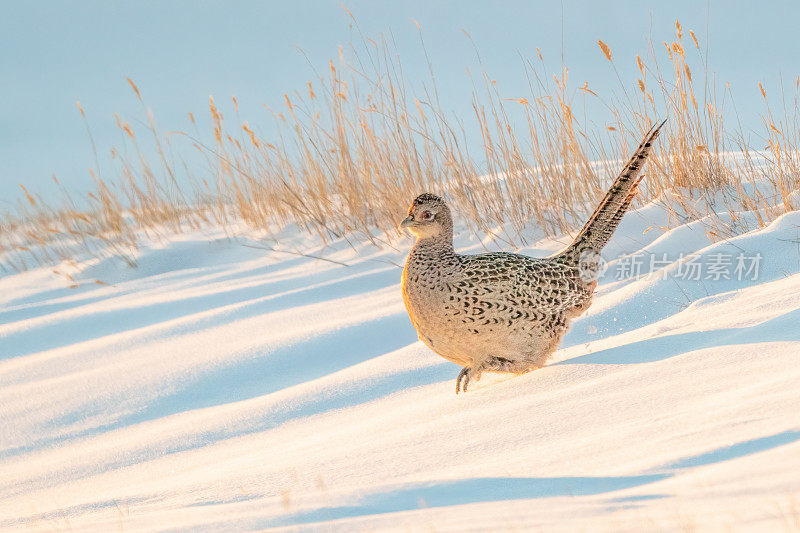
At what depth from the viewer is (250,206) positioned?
22.7 ft

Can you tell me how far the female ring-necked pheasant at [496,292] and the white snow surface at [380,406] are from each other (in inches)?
4.9

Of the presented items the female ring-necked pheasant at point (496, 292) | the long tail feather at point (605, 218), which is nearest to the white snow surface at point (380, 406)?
the female ring-necked pheasant at point (496, 292)

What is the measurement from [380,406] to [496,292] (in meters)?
0.77

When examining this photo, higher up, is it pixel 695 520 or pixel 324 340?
pixel 695 520

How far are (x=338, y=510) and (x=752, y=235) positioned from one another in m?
3.11

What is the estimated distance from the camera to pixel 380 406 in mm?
3090

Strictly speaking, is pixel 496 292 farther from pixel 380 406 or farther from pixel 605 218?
pixel 380 406

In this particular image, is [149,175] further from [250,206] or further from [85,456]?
[85,456]

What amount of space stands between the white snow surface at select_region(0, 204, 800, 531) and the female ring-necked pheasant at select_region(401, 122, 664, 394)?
0.41 ft

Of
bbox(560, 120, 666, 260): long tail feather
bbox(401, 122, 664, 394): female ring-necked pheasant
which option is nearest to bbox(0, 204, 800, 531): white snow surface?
bbox(401, 122, 664, 394): female ring-necked pheasant

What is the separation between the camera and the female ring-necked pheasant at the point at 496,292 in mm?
2598

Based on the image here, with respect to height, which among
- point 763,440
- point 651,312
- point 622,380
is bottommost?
point 651,312

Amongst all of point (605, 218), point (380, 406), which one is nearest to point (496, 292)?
point (605, 218)

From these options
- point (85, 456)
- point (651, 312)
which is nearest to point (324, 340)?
point (85, 456)
